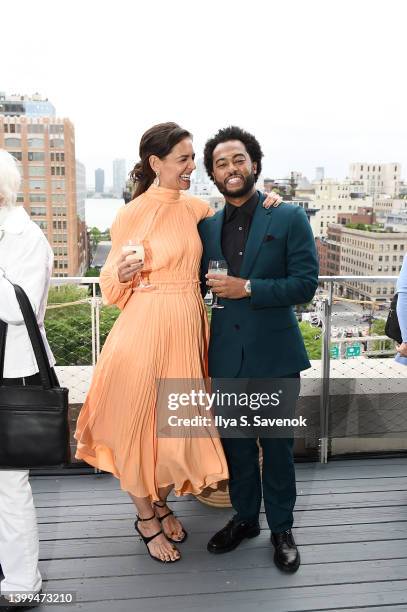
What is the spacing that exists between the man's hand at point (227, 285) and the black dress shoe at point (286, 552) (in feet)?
2.90

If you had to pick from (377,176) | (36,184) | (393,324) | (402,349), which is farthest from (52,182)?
(402,349)

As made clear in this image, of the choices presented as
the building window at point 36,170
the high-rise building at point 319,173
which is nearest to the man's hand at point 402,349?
the building window at point 36,170

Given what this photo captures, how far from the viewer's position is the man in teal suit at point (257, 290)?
1.91 metres

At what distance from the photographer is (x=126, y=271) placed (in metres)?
1.84

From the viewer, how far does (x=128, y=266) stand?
72.2 inches

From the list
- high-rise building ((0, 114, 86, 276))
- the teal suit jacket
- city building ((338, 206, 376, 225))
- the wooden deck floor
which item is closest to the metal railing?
the wooden deck floor

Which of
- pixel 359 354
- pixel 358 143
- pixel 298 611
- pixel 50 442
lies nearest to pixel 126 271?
pixel 50 442

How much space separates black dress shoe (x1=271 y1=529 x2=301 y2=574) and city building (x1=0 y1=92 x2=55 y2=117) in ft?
194

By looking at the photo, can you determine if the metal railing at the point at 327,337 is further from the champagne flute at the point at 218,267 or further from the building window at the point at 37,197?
the building window at the point at 37,197

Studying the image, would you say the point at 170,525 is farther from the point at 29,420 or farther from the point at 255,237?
the point at 255,237

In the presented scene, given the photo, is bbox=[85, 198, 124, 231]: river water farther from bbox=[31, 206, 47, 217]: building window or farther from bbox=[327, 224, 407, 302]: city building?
bbox=[31, 206, 47, 217]: building window

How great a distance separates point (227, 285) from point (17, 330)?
0.64 m

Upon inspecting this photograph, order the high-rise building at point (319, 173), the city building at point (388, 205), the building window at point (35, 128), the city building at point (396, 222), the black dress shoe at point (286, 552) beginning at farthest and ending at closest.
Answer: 1. the high-rise building at point (319, 173)
2. the city building at point (388, 205)
3. the building window at point (35, 128)
4. the city building at point (396, 222)
5. the black dress shoe at point (286, 552)

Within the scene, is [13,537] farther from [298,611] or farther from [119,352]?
[298,611]
